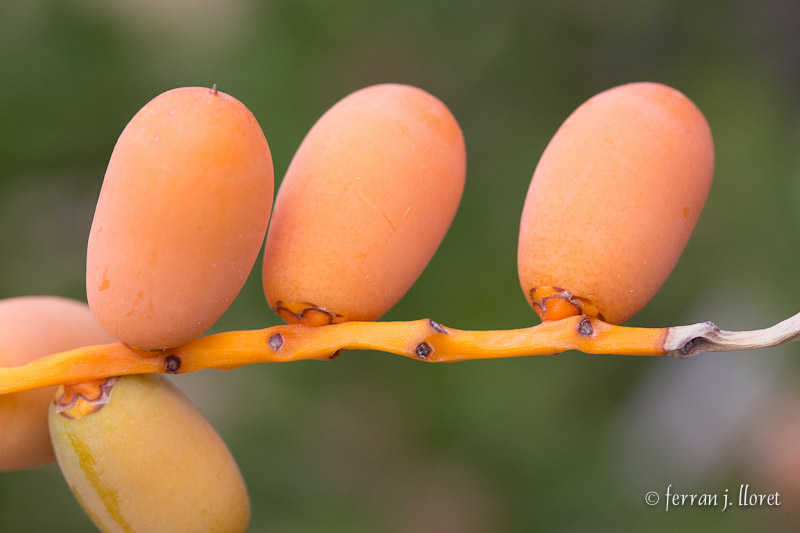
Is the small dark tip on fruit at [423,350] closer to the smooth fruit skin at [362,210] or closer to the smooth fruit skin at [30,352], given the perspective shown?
the smooth fruit skin at [362,210]

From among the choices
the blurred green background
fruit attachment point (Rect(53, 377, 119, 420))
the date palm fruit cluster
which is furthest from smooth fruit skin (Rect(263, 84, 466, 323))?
the blurred green background

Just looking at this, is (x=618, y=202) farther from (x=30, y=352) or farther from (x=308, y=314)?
(x=30, y=352)

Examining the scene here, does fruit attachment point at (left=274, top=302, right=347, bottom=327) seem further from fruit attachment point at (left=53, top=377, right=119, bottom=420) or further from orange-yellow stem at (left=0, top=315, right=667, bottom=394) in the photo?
fruit attachment point at (left=53, top=377, right=119, bottom=420)

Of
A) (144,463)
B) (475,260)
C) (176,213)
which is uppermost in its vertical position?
(475,260)

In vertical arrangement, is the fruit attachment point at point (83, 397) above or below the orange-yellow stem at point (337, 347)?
below

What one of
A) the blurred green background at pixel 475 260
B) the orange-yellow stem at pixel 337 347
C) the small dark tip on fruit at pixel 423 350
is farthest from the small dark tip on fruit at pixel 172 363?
the blurred green background at pixel 475 260

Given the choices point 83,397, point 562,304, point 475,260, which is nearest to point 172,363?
point 83,397
